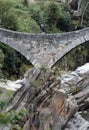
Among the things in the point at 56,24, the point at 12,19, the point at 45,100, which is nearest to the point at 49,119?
the point at 45,100

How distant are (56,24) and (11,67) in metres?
7.56

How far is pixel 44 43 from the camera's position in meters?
26.8

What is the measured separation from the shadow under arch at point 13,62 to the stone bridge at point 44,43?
0.98 m

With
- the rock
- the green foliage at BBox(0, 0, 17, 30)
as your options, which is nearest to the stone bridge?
the green foliage at BBox(0, 0, 17, 30)

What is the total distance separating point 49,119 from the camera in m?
10.2

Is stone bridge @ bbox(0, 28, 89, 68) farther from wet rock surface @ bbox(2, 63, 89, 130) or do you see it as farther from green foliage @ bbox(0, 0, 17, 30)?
wet rock surface @ bbox(2, 63, 89, 130)

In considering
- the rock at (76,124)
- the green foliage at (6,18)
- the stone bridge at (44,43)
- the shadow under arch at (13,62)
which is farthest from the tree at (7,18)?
the rock at (76,124)

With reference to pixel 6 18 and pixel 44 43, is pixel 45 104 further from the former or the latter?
pixel 6 18

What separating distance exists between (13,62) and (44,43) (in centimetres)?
257

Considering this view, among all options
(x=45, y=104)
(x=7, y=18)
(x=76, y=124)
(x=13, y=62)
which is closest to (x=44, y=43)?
(x=13, y=62)

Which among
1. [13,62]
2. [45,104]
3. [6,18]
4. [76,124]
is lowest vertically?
[13,62]

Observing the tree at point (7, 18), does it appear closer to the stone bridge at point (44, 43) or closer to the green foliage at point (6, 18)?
the green foliage at point (6, 18)

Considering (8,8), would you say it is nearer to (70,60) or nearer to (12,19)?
(12,19)

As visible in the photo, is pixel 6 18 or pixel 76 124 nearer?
pixel 76 124
